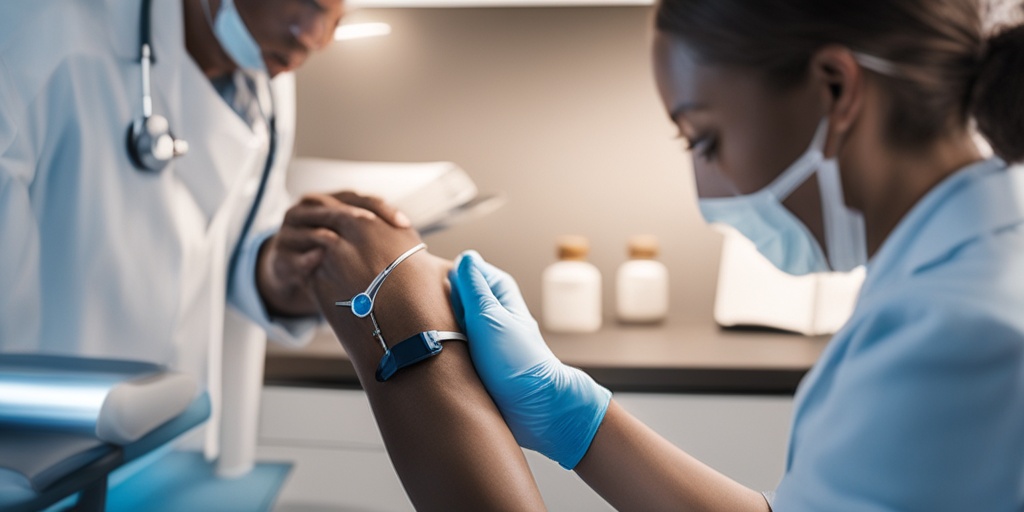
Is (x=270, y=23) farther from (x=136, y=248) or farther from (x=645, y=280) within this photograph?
(x=645, y=280)

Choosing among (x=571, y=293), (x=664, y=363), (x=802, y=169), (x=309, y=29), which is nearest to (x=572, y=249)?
(x=571, y=293)

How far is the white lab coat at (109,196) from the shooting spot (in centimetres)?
92

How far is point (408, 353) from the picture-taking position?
0.78 meters

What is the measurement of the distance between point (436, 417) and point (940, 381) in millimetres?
415

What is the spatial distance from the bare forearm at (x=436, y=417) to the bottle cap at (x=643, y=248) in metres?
0.89

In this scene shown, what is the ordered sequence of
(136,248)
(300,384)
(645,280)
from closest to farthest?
(136,248) → (300,384) → (645,280)

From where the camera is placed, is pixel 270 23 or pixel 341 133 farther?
pixel 341 133

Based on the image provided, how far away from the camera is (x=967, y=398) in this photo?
545 millimetres

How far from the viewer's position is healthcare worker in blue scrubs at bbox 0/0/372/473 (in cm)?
94

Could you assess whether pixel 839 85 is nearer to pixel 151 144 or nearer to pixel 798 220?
pixel 798 220

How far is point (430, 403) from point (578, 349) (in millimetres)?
784

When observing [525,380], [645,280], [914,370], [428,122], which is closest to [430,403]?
[525,380]

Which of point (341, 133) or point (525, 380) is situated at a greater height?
point (341, 133)

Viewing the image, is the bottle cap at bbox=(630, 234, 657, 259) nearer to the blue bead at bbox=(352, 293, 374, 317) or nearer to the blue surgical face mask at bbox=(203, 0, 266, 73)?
the blue surgical face mask at bbox=(203, 0, 266, 73)
